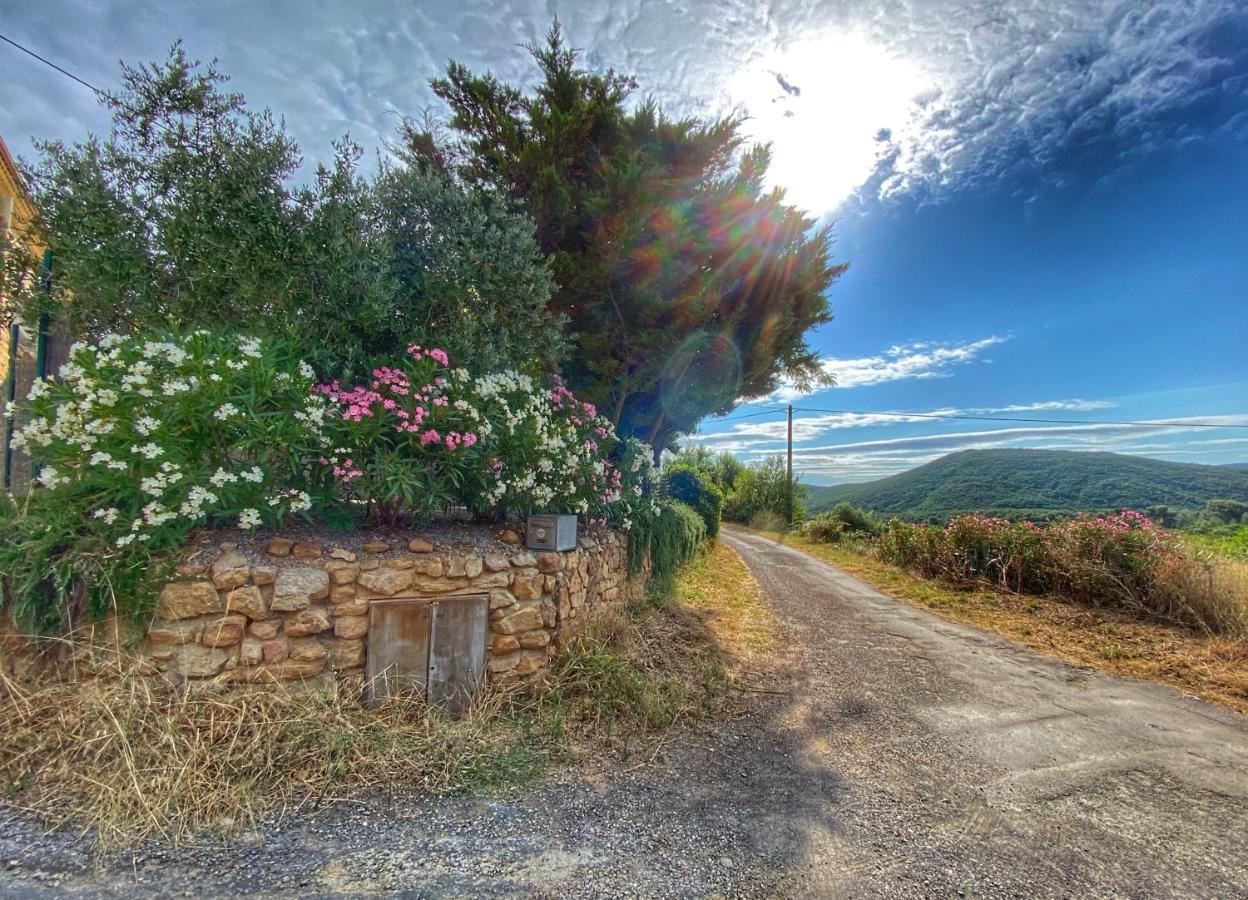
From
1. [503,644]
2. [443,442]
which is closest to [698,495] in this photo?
[503,644]

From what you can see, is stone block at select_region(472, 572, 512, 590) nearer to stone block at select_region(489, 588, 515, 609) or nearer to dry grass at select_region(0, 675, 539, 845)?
stone block at select_region(489, 588, 515, 609)

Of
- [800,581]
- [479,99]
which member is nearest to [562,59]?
[479,99]

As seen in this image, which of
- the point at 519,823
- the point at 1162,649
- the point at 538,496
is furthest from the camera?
the point at 1162,649

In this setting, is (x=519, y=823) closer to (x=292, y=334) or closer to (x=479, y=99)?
(x=292, y=334)

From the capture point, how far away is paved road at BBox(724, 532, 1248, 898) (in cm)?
199

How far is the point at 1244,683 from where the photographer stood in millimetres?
3977

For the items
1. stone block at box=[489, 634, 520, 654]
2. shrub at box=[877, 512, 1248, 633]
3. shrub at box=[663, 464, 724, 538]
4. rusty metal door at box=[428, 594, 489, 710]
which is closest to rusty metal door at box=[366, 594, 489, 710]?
rusty metal door at box=[428, 594, 489, 710]

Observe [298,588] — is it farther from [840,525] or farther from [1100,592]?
[840,525]

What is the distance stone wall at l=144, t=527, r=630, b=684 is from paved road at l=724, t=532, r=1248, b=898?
6.01 feet

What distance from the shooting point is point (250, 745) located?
2.30 meters

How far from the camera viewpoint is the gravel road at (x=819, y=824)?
1831 millimetres

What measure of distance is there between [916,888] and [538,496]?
9.46 feet

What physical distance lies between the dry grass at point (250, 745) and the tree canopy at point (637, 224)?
144 inches

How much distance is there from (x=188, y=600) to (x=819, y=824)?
3.23 metres
